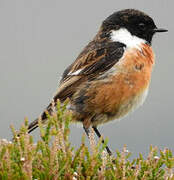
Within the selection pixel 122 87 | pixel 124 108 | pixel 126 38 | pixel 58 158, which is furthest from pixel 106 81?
pixel 58 158

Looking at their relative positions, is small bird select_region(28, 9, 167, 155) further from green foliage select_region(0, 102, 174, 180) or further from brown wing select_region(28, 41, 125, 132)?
green foliage select_region(0, 102, 174, 180)

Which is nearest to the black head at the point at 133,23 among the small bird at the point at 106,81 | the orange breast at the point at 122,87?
the small bird at the point at 106,81

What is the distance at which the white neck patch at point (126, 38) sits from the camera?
668 cm

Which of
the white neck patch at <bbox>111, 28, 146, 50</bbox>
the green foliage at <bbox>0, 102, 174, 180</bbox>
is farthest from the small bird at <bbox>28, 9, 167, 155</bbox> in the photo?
the green foliage at <bbox>0, 102, 174, 180</bbox>

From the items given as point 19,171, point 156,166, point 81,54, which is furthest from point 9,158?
point 81,54

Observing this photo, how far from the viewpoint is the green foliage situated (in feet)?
11.4

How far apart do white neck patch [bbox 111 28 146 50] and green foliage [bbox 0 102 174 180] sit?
294 cm

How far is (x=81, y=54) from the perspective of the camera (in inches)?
264

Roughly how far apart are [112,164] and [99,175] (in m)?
0.28

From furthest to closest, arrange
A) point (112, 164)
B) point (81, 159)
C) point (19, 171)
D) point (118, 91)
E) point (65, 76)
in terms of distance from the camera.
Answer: point (65, 76) → point (118, 91) → point (112, 164) → point (81, 159) → point (19, 171)

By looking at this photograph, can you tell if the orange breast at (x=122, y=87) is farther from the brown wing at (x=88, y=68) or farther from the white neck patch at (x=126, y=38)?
the white neck patch at (x=126, y=38)

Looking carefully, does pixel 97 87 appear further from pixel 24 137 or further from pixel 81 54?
pixel 24 137

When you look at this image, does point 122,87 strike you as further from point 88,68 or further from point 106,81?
point 88,68

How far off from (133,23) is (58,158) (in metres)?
3.77
